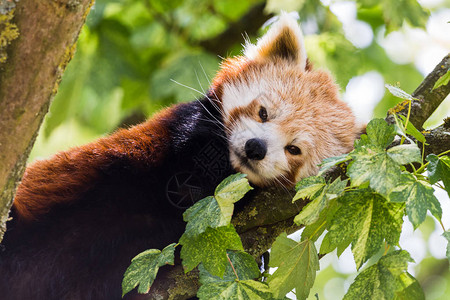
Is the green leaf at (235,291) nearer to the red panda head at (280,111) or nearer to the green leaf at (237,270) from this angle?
the green leaf at (237,270)

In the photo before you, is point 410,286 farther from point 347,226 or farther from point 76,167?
point 76,167

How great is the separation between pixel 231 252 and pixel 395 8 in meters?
2.69

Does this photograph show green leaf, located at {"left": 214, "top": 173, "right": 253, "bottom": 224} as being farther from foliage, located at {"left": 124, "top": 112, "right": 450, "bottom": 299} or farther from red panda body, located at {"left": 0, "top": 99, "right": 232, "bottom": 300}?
red panda body, located at {"left": 0, "top": 99, "right": 232, "bottom": 300}

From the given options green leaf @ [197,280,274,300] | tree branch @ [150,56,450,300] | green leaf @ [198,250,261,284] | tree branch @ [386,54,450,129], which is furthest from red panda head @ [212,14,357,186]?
green leaf @ [197,280,274,300]

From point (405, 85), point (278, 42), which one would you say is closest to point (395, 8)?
point (405, 85)

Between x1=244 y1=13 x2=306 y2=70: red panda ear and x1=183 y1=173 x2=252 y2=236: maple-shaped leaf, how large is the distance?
4.86 ft

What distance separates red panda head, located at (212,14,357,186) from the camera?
2.45 m

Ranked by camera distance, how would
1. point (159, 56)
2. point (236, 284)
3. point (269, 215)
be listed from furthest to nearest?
point (159, 56) → point (269, 215) → point (236, 284)

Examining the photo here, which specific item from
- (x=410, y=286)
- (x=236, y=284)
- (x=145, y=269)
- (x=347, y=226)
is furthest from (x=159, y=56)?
(x=410, y=286)

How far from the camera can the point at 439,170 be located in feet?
4.66

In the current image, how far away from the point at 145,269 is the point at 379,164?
77cm

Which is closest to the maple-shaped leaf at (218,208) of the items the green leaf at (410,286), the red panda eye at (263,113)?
the green leaf at (410,286)

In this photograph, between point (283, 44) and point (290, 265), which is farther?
point (283, 44)

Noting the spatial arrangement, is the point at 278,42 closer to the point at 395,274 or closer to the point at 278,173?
the point at 278,173
